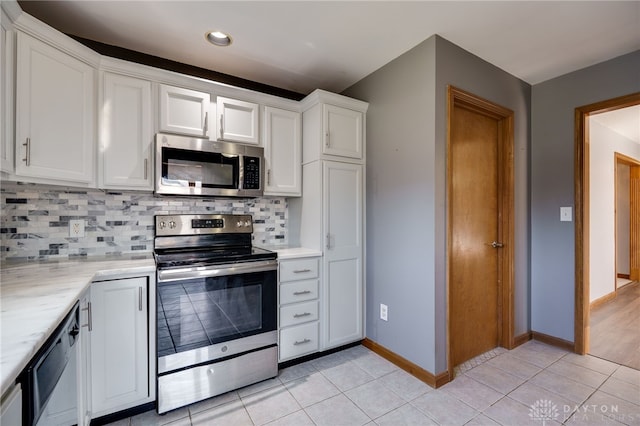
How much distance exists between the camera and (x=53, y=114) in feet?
5.37

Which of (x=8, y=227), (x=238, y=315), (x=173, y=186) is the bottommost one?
(x=238, y=315)

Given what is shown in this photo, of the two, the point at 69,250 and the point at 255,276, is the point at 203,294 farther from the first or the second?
the point at 69,250

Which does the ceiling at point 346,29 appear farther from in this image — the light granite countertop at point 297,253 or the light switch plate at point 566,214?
the light granite countertop at point 297,253

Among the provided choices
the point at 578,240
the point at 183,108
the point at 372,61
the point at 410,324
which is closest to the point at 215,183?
the point at 183,108

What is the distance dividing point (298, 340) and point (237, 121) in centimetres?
178

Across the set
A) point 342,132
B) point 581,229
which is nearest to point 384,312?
point 342,132

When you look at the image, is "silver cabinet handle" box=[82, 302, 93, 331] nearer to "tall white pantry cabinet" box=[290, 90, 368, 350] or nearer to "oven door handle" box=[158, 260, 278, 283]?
"oven door handle" box=[158, 260, 278, 283]

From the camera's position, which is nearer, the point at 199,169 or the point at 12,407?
the point at 12,407

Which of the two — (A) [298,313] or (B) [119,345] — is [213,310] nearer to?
(B) [119,345]

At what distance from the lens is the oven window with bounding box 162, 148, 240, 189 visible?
2.05 meters

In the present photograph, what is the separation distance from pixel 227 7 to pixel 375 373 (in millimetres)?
2658

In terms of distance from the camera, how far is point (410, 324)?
2.20 metres

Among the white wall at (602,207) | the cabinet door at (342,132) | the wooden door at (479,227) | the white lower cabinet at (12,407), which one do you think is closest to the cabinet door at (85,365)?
the white lower cabinet at (12,407)

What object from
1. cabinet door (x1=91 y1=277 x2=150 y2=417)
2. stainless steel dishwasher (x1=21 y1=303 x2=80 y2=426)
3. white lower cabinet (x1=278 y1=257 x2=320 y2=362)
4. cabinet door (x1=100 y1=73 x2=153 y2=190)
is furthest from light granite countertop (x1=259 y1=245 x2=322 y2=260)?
stainless steel dishwasher (x1=21 y1=303 x2=80 y2=426)
